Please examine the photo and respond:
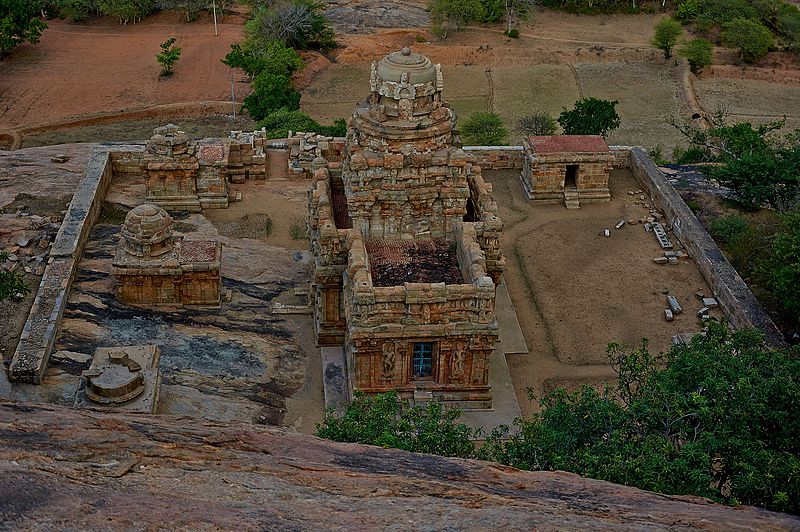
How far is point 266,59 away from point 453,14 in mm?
17286

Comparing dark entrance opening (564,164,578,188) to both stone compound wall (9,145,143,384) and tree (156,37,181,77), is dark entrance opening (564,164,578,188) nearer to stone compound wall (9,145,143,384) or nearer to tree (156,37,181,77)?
stone compound wall (9,145,143,384)

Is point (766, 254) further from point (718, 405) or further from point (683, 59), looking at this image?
point (683, 59)

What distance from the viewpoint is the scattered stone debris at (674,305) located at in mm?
28750

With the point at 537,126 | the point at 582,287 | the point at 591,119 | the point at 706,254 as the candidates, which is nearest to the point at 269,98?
the point at 537,126

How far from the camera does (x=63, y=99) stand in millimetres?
59031

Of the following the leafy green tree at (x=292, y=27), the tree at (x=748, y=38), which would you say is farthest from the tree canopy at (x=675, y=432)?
the tree at (x=748, y=38)

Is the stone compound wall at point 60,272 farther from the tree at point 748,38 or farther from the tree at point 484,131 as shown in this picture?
the tree at point 748,38

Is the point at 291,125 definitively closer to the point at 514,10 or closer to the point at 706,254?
the point at 706,254

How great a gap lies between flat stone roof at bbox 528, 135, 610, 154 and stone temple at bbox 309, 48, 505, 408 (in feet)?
28.8

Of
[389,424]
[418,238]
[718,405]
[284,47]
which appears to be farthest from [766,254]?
[284,47]

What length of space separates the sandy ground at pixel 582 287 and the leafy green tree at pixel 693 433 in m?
6.69

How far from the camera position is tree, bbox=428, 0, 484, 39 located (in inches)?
2756

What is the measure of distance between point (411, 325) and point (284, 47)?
4291 cm

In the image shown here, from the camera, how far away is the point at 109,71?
6366cm
